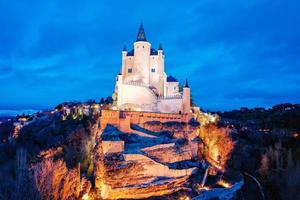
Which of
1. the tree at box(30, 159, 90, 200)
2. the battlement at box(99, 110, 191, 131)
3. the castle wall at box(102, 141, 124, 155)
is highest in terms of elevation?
the battlement at box(99, 110, 191, 131)

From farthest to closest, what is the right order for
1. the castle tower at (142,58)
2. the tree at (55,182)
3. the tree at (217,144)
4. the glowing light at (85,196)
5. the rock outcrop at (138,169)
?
the castle tower at (142,58)
the tree at (217,144)
the glowing light at (85,196)
the rock outcrop at (138,169)
the tree at (55,182)

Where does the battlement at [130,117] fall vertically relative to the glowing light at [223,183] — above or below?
above

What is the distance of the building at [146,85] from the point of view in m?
46.5

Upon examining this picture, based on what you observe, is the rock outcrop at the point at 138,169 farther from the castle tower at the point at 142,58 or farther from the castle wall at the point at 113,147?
the castle tower at the point at 142,58

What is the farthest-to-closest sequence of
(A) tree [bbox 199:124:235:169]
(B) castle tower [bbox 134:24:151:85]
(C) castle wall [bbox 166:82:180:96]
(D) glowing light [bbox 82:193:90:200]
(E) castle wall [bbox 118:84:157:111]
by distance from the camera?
(B) castle tower [bbox 134:24:151:85], (C) castle wall [bbox 166:82:180:96], (E) castle wall [bbox 118:84:157:111], (A) tree [bbox 199:124:235:169], (D) glowing light [bbox 82:193:90:200]

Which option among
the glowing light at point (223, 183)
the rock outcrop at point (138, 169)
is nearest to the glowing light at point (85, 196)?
the rock outcrop at point (138, 169)

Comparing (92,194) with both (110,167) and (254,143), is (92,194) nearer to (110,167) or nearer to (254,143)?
(110,167)

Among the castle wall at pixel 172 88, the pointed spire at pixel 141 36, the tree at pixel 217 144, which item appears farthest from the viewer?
the pointed spire at pixel 141 36

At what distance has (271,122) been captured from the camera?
65688mm

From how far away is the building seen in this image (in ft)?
153

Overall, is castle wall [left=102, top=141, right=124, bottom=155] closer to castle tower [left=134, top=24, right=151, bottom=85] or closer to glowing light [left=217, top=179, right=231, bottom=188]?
glowing light [left=217, top=179, right=231, bottom=188]

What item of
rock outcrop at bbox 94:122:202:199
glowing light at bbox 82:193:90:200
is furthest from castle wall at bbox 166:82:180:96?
glowing light at bbox 82:193:90:200

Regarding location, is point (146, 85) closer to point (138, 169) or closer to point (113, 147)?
point (113, 147)

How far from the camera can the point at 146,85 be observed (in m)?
48.6
